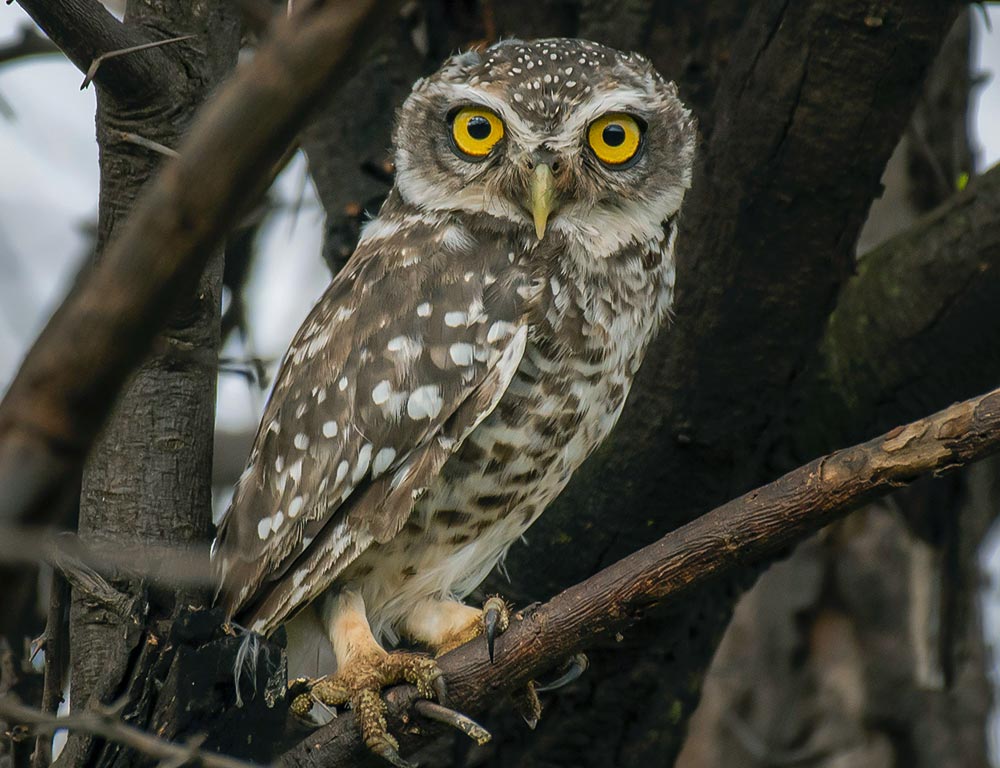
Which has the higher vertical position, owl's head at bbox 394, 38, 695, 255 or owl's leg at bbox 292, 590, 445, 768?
owl's head at bbox 394, 38, 695, 255

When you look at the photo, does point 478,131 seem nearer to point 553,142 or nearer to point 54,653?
point 553,142

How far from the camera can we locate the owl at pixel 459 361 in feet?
9.30

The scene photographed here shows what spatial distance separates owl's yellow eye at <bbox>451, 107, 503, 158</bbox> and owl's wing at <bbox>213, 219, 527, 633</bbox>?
0.79 ft

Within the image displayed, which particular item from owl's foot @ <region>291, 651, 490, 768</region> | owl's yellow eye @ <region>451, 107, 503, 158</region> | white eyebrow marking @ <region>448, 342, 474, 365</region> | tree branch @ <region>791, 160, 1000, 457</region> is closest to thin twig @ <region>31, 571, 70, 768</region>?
owl's foot @ <region>291, 651, 490, 768</region>

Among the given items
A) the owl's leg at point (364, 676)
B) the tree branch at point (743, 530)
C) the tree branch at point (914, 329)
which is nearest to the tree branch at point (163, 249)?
the tree branch at point (743, 530)

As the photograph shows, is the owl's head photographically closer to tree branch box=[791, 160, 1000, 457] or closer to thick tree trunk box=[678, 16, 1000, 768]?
tree branch box=[791, 160, 1000, 457]

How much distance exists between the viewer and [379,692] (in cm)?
271

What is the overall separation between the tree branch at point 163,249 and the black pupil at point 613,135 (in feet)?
6.76

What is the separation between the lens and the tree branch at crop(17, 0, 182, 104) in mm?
2414

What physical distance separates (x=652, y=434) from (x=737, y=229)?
564mm

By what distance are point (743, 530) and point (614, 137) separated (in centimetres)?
144

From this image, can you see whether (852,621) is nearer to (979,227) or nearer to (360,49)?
(979,227)

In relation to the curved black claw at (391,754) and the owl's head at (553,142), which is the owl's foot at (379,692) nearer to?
the curved black claw at (391,754)

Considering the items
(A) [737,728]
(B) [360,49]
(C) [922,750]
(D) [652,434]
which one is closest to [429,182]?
(D) [652,434]
